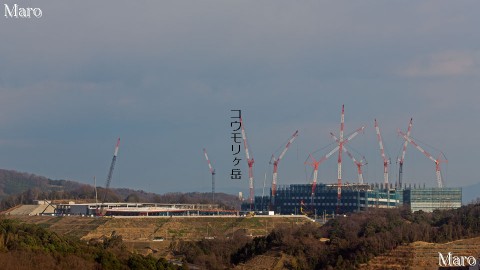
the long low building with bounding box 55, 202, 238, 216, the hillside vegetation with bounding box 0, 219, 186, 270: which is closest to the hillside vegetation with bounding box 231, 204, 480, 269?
the hillside vegetation with bounding box 0, 219, 186, 270

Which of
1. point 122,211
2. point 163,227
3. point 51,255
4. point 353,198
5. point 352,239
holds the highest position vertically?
point 353,198

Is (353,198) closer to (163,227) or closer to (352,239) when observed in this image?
(163,227)

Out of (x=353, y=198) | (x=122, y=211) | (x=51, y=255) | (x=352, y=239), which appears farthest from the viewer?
(x=353, y=198)

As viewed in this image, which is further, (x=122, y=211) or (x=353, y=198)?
(x=353, y=198)

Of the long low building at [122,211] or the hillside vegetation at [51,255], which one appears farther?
the long low building at [122,211]

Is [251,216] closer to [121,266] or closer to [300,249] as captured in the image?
[300,249]

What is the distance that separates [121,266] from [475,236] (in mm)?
32240

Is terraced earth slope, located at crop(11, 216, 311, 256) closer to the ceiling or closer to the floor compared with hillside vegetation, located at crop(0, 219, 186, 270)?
closer to the ceiling

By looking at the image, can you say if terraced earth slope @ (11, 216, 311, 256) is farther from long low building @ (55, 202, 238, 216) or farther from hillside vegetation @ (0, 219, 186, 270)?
hillside vegetation @ (0, 219, 186, 270)

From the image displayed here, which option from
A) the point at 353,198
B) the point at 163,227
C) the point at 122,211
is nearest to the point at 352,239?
the point at 163,227

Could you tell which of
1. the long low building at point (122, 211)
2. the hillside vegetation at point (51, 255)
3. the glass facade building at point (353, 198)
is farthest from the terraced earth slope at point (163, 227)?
the hillside vegetation at point (51, 255)

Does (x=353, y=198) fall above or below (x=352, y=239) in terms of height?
above

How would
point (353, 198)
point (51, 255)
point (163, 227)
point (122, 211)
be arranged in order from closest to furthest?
point (51, 255), point (163, 227), point (122, 211), point (353, 198)

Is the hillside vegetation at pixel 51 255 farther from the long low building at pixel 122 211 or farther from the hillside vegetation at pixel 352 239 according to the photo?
the long low building at pixel 122 211
